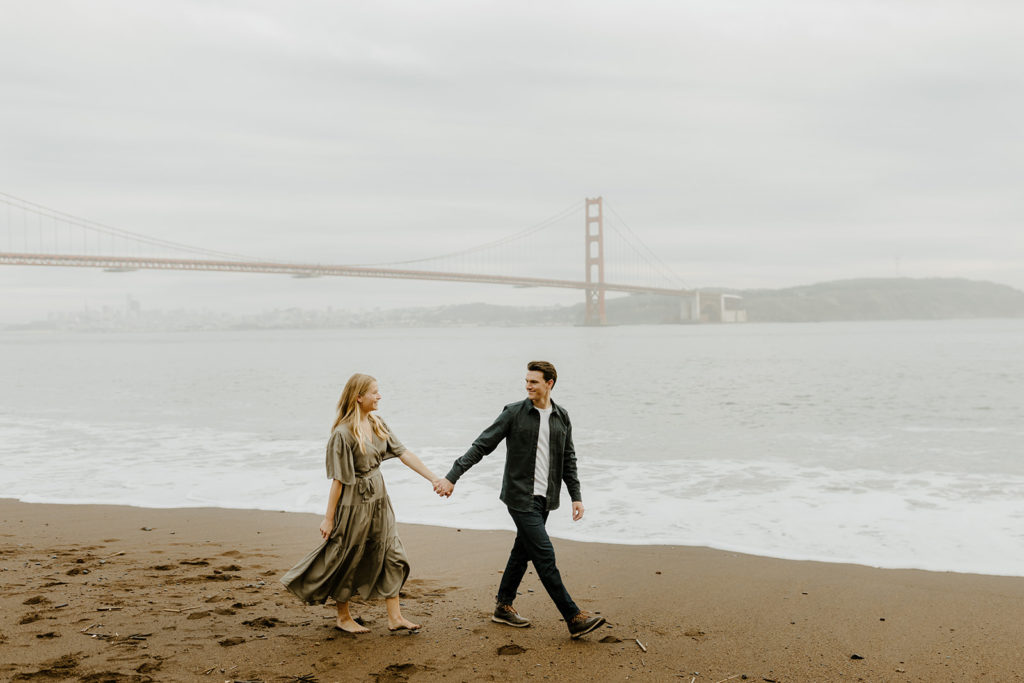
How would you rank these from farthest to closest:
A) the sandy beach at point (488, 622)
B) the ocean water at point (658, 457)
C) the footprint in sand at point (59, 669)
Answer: the ocean water at point (658, 457), the sandy beach at point (488, 622), the footprint in sand at point (59, 669)

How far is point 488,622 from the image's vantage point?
3.76m

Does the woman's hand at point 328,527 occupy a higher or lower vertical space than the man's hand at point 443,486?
lower

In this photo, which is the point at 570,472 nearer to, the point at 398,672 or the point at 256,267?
the point at 398,672

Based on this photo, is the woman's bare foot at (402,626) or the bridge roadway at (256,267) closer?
the woman's bare foot at (402,626)

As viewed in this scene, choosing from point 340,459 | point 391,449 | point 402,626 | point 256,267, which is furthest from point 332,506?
point 256,267

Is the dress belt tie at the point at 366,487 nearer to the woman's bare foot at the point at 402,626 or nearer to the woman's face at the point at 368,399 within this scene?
the woman's face at the point at 368,399

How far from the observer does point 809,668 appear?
10.7 ft

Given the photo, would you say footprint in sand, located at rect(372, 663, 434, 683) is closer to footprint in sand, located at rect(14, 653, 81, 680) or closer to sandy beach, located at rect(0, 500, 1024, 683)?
sandy beach, located at rect(0, 500, 1024, 683)

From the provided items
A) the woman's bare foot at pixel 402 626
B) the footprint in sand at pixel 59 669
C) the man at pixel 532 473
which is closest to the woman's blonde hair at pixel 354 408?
the man at pixel 532 473

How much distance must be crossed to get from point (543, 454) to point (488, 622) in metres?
0.83

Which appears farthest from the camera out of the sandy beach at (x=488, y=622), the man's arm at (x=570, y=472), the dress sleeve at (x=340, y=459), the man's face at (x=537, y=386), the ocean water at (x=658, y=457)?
the ocean water at (x=658, y=457)

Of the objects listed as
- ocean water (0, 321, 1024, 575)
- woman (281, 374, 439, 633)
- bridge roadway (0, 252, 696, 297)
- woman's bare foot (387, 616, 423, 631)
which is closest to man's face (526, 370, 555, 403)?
woman (281, 374, 439, 633)

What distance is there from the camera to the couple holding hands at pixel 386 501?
349 centimetres

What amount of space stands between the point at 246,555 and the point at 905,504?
5628 mm
